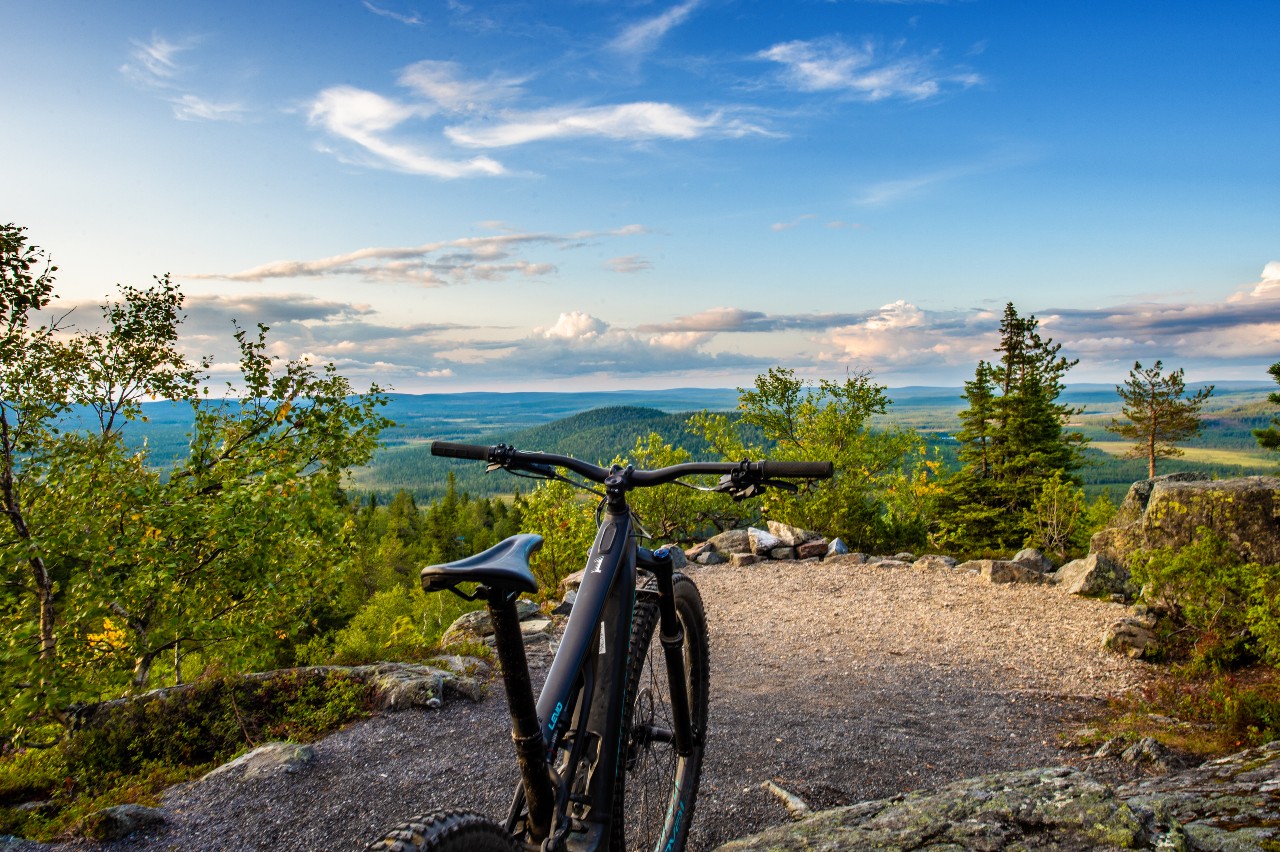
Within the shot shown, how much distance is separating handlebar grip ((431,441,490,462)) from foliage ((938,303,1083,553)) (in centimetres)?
2696

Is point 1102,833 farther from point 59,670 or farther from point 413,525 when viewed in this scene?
point 413,525

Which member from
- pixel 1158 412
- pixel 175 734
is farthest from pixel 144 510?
pixel 1158 412

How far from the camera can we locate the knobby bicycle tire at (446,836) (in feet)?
5.74

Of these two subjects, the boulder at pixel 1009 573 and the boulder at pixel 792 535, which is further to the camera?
the boulder at pixel 792 535

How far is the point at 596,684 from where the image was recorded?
2859 mm

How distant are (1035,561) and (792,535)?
5.31 meters

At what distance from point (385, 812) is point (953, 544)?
28.3 m

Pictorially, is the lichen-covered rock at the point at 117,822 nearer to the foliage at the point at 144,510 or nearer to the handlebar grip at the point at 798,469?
the foliage at the point at 144,510

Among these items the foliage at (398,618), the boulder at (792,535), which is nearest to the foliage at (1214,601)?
the boulder at (792,535)

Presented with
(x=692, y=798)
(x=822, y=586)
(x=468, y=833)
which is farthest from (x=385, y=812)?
(x=822, y=586)

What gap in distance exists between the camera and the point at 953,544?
2920cm

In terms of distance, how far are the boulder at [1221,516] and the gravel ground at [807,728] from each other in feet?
5.89

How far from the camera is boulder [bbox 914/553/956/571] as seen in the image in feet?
49.1

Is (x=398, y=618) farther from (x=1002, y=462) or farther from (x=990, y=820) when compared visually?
(x=1002, y=462)
